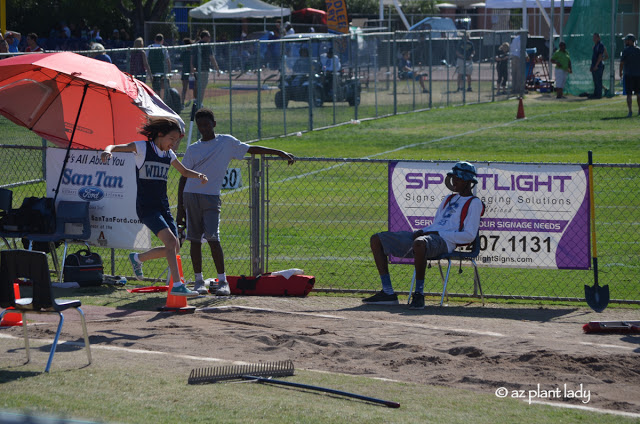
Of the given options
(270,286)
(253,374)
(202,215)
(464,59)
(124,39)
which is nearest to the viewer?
(253,374)

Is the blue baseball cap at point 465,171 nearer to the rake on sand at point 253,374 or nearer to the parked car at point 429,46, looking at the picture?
the rake on sand at point 253,374

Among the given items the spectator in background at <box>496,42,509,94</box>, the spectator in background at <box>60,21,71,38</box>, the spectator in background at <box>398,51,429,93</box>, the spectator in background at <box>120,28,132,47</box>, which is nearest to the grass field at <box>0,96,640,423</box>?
the spectator in background at <box>398,51,429,93</box>

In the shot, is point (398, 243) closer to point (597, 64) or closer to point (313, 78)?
point (313, 78)

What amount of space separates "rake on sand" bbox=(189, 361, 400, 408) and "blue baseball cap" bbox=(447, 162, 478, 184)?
133 inches

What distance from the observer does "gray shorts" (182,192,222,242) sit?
9.96 meters

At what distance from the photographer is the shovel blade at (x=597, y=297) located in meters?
9.16

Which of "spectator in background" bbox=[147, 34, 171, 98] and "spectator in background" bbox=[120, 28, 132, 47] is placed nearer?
"spectator in background" bbox=[147, 34, 171, 98]

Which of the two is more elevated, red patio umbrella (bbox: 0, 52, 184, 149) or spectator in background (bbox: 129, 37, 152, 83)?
spectator in background (bbox: 129, 37, 152, 83)

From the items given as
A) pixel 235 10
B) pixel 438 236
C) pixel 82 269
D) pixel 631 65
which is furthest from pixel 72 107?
pixel 235 10

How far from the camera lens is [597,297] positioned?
921 centimetres

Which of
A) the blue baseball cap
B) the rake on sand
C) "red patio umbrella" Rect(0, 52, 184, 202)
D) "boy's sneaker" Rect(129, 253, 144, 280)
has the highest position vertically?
"red patio umbrella" Rect(0, 52, 184, 202)

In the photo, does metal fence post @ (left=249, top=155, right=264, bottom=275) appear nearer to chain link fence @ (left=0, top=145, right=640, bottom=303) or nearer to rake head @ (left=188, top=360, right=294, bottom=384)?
chain link fence @ (left=0, top=145, right=640, bottom=303)

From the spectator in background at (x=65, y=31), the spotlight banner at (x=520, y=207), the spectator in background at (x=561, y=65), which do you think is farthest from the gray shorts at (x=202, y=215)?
the spectator in background at (x=65, y=31)

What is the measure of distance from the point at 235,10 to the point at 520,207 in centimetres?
3939
